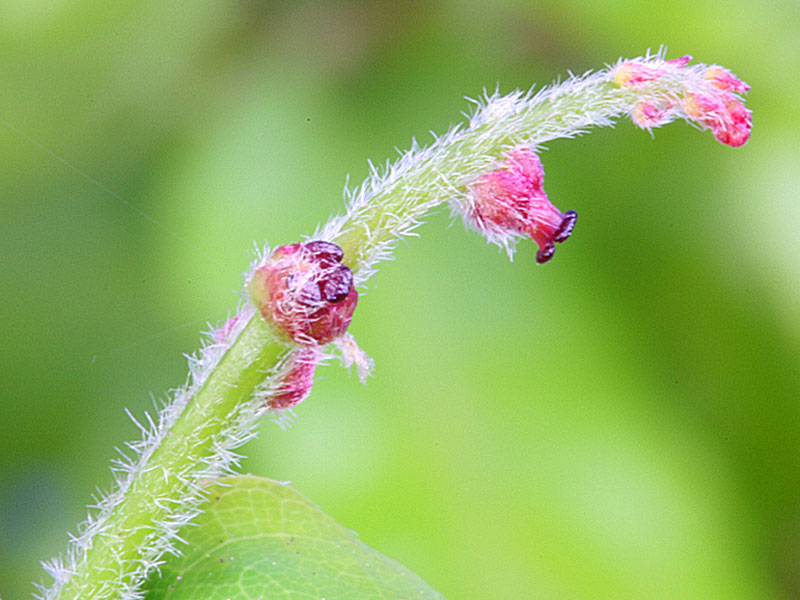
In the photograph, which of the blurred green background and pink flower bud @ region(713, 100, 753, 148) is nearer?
pink flower bud @ region(713, 100, 753, 148)

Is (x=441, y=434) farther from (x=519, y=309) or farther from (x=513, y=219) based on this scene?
(x=513, y=219)

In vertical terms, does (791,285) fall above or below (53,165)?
above

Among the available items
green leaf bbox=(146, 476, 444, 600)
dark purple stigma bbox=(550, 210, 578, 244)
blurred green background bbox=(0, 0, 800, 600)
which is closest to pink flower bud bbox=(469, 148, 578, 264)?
dark purple stigma bbox=(550, 210, 578, 244)

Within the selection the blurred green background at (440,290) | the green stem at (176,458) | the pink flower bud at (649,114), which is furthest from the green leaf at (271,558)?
the blurred green background at (440,290)

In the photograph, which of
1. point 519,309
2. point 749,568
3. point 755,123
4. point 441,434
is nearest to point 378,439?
point 441,434

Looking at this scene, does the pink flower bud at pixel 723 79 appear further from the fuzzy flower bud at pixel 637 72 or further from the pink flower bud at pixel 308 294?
the pink flower bud at pixel 308 294

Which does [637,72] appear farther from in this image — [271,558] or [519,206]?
[271,558]

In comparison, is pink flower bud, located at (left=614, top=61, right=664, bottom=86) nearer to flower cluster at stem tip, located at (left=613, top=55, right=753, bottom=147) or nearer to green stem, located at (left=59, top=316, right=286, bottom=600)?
flower cluster at stem tip, located at (left=613, top=55, right=753, bottom=147)

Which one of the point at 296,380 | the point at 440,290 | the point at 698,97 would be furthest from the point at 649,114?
the point at 440,290
